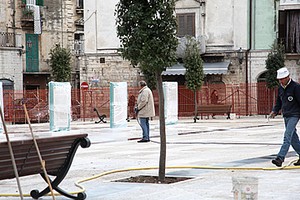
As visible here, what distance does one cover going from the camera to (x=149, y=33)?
1079cm

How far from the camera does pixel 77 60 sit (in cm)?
5259

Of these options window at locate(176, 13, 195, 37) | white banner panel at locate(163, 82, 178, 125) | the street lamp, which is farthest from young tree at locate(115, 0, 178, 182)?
window at locate(176, 13, 195, 37)

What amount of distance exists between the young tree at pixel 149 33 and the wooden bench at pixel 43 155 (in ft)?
6.49

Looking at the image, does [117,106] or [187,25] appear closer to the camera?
[117,106]

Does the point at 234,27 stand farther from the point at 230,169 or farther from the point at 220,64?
the point at 230,169

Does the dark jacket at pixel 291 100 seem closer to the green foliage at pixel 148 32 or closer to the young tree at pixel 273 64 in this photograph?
the green foliage at pixel 148 32

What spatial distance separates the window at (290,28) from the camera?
1718 inches

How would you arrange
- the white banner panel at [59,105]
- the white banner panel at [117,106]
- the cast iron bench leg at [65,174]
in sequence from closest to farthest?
the cast iron bench leg at [65,174], the white banner panel at [59,105], the white banner panel at [117,106]

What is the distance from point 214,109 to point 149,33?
28695 millimetres

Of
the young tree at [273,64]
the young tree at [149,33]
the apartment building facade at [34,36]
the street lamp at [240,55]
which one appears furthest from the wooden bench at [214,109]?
the young tree at [149,33]

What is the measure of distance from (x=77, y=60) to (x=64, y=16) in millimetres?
3771

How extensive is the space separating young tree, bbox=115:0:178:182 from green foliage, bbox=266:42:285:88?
1224 inches

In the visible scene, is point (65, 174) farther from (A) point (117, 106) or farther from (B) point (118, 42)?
(B) point (118, 42)

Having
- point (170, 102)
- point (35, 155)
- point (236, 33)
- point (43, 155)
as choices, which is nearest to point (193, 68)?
point (236, 33)
